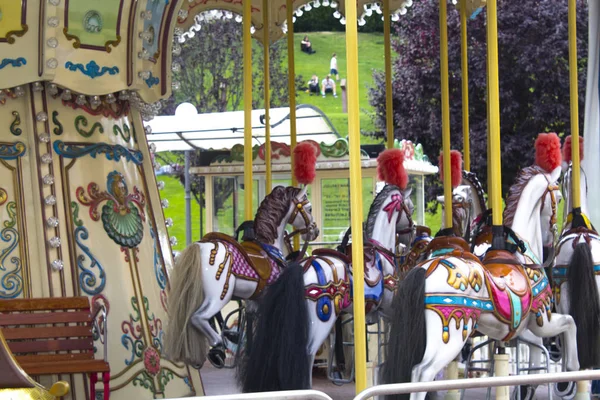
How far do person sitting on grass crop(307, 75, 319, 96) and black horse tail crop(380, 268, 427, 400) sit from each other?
40.4 metres

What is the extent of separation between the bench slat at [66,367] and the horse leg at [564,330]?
312 cm

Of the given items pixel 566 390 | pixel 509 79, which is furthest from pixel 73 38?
pixel 509 79

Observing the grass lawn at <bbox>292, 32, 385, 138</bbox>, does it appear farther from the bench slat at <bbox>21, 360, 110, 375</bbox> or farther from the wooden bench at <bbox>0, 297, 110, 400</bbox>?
the bench slat at <bbox>21, 360, 110, 375</bbox>

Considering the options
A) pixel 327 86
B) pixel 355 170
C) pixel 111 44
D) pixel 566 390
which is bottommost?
pixel 566 390

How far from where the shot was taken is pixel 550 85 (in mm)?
22266

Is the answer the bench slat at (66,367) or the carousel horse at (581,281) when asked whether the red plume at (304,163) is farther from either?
the bench slat at (66,367)

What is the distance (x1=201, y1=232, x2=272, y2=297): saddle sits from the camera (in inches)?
313

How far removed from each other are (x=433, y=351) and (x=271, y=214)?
259cm

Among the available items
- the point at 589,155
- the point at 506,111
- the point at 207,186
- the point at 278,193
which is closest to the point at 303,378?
the point at 278,193

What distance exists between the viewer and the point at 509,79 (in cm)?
2256

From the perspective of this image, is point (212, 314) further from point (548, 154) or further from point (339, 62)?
point (339, 62)

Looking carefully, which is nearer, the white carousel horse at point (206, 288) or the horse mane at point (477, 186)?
the white carousel horse at point (206, 288)

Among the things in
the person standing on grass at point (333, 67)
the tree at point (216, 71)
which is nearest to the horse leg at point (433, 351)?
the tree at point (216, 71)

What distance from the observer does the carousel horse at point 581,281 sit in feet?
26.8
